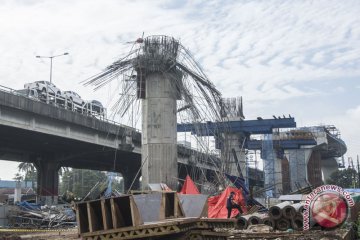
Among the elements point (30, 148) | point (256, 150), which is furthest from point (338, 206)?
point (256, 150)

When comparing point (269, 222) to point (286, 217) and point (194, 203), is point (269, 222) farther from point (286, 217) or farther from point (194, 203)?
point (194, 203)

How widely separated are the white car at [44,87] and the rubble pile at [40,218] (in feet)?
29.7

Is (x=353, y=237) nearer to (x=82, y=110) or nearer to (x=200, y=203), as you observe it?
(x=200, y=203)

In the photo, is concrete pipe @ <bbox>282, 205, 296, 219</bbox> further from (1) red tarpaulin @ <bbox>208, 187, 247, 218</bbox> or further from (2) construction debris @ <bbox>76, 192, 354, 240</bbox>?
(1) red tarpaulin @ <bbox>208, 187, 247, 218</bbox>

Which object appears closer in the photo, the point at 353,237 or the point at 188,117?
the point at 353,237

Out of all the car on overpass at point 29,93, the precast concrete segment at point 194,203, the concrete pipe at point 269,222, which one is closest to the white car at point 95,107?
the car on overpass at point 29,93

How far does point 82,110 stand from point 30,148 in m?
10.3

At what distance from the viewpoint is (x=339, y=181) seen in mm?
94312

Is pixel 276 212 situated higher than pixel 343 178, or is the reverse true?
pixel 343 178

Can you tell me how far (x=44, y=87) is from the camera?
36.2m

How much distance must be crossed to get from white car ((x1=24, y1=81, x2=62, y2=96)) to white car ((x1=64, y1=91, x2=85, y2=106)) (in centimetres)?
106

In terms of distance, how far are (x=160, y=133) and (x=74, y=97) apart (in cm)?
1770

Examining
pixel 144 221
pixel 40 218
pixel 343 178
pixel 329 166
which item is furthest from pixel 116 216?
pixel 329 166

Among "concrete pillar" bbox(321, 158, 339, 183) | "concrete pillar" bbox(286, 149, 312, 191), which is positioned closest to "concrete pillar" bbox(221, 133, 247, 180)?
"concrete pillar" bbox(286, 149, 312, 191)
